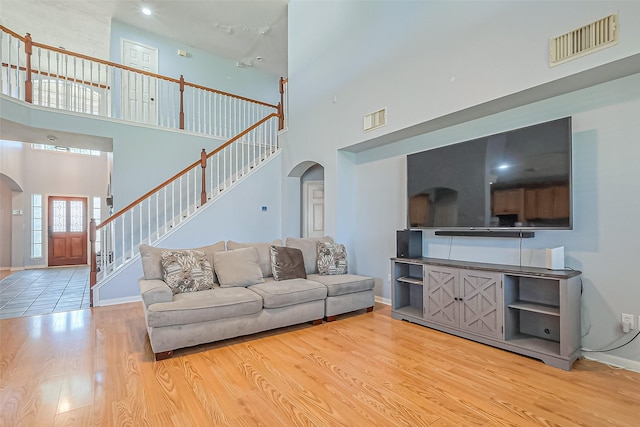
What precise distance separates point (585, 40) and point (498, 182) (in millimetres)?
1237

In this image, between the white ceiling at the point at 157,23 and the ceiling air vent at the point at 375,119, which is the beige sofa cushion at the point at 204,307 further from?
the white ceiling at the point at 157,23

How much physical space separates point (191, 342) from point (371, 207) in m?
2.98

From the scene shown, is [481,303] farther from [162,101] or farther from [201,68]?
[201,68]

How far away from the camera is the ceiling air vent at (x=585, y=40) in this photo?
7.27 feet

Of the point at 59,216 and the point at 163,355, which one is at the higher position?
the point at 59,216

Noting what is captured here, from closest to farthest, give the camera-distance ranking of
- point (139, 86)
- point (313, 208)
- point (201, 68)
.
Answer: point (139, 86) → point (313, 208) → point (201, 68)

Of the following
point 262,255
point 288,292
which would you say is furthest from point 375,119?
point 288,292

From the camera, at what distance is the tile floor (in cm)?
419

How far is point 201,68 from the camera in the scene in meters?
7.73

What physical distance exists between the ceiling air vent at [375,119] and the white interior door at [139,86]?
4.11m

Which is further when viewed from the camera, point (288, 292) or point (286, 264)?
point (286, 264)

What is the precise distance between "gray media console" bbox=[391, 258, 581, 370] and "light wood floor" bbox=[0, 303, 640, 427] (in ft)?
0.40

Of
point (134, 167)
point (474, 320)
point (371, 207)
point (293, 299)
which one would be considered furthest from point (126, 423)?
point (134, 167)

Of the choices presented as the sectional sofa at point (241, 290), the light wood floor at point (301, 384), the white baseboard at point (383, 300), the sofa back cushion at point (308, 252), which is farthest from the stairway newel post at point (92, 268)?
the white baseboard at point (383, 300)
